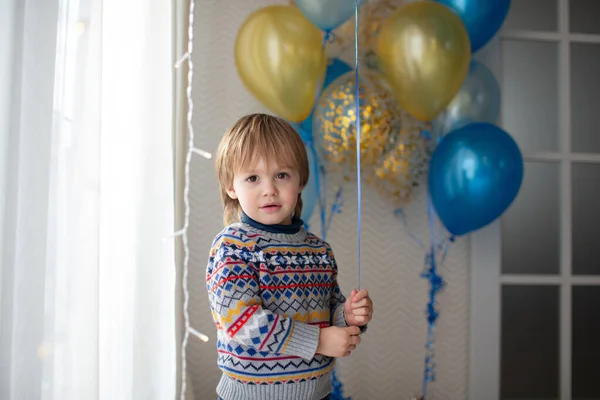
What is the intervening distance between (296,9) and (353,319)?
1018 millimetres

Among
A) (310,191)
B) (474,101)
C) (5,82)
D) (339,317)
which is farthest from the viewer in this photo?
(474,101)

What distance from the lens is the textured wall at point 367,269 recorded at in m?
1.93

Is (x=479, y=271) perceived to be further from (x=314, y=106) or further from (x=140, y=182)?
(x=140, y=182)

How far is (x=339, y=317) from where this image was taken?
1.09 metres

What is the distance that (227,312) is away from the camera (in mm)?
958

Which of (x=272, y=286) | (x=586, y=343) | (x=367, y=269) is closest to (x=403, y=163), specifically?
(x=367, y=269)

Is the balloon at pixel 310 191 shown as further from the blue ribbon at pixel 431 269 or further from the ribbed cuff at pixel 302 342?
the ribbed cuff at pixel 302 342

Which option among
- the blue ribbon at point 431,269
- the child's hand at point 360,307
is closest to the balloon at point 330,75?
the blue ribbon at point 431,269

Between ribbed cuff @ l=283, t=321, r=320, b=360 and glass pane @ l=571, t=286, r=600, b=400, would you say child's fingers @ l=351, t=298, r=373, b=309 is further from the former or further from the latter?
glass pane @ l=571, t=286, r=600, b=400

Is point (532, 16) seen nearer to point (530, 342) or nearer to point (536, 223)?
point (536, 223)

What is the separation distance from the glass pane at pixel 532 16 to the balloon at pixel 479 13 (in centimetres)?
44

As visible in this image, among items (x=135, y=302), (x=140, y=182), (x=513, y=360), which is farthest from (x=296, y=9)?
(x=513, y=360)

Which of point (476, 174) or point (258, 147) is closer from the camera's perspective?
point (258, 147)

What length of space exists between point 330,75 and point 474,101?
47cm
